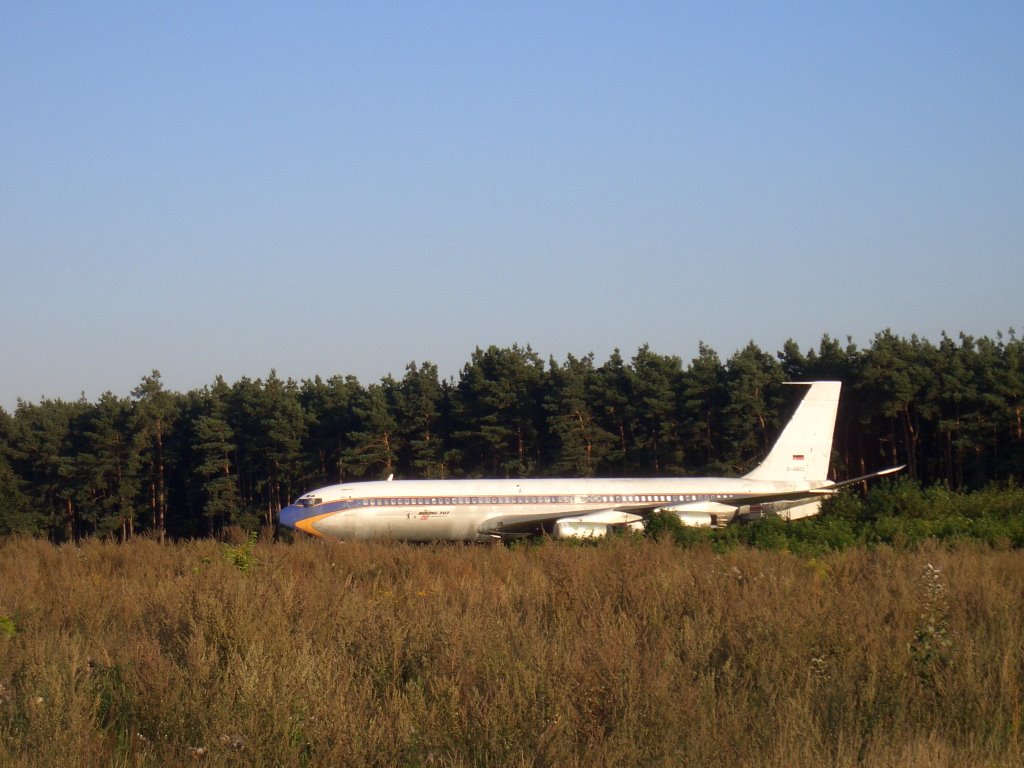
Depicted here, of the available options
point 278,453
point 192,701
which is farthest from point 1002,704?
point 278,453

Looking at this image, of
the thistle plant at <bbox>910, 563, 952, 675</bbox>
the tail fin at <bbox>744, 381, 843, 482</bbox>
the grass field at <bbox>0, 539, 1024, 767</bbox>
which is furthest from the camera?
the tail fin at <bbox>744, 381, 843, 482</bbox>

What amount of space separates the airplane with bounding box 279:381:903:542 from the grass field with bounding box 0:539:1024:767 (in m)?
17.7

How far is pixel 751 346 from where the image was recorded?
49688 mm

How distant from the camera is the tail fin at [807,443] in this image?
3397 cm

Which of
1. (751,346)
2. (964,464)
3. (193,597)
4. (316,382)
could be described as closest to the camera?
(193,597)

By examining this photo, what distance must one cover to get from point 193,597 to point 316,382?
49647mm

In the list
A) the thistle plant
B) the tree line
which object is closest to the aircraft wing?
the tree line

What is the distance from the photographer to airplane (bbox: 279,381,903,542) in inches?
1123

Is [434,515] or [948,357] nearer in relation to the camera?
[434,515]

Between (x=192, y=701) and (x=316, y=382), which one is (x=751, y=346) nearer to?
(x=316, y=382)

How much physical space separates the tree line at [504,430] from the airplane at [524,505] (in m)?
12.6

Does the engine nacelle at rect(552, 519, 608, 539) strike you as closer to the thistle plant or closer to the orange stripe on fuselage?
the orange stripe on fuselage

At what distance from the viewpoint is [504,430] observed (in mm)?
49375

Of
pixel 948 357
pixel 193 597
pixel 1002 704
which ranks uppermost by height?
pixel 948 357
